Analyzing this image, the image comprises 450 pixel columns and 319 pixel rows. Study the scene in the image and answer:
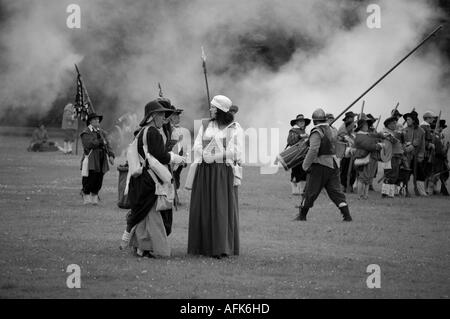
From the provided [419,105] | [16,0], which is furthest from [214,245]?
[16,0]

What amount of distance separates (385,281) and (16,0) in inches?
940

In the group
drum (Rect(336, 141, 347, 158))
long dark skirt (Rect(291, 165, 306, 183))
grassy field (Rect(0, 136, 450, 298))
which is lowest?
grassy field (Rect(0, 136, 450, 298))

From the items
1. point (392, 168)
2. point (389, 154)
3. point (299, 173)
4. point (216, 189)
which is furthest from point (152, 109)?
point (392, 168)

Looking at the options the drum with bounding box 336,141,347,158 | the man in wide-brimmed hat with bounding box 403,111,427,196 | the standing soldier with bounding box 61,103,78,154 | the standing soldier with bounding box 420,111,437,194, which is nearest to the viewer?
the man in wide-brimmed hat with bounding box 403,111,427,196

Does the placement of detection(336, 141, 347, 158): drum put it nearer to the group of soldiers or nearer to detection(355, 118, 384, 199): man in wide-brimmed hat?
the group of soldiers

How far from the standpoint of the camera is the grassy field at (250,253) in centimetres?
804

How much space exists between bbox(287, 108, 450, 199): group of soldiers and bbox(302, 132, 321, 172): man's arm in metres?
3.69

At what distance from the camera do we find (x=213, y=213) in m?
9.70

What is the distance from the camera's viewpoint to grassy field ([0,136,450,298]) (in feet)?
26.4

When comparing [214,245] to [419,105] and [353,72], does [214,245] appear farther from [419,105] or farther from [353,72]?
[419,105]

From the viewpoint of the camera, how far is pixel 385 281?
8.52m

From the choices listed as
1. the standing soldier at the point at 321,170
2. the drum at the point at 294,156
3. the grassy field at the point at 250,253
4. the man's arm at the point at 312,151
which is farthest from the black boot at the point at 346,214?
the drum at the point at 294,156

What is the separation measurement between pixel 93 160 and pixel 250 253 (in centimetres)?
559

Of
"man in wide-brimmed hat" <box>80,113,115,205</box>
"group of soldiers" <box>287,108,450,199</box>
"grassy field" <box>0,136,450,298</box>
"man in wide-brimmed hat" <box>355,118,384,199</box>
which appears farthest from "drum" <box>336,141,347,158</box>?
"man in wide-brimmed hat" <box>80,113,115,205</box>
